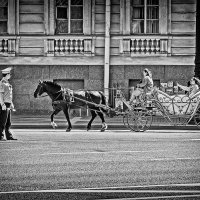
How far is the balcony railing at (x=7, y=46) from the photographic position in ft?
97.6

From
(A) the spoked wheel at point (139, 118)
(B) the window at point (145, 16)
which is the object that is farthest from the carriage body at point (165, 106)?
(B) the window at point (145, 16)

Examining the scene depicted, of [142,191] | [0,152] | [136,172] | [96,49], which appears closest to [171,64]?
[96,49]

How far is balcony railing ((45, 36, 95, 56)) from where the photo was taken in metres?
29.6

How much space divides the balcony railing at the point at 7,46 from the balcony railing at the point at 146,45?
4.28 m

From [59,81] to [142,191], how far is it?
21009mm

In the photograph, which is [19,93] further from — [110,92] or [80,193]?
[80,193]

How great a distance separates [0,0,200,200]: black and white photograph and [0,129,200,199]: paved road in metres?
0.02

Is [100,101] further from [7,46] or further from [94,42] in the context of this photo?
[7,46]

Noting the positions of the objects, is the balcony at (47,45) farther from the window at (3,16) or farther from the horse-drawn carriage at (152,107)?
the horse-drawn carriage at (152,107)

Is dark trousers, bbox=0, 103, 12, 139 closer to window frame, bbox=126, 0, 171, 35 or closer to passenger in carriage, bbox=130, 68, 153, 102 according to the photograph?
passenger in carriage, bbox=130, 68, 153, 102

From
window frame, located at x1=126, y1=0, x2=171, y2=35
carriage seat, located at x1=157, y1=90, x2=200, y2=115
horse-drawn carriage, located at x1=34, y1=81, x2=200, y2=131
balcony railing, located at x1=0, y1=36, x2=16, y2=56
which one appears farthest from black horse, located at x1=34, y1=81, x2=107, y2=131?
balcony railing, located at x1=0, y1=36, x2=16, y2=56

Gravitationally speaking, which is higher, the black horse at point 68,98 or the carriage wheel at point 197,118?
the black horse at point 68,98

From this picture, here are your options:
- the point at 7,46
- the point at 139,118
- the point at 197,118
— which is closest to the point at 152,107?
the point at 139,118

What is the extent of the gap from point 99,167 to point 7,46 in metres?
18.5
